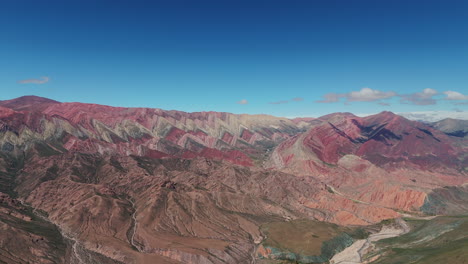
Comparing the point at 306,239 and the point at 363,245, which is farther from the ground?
the point at 306,239

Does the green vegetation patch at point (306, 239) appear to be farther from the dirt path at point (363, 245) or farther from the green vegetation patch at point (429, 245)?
the green vegetation patch at point (429, 245)

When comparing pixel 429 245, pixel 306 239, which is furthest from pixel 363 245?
pixel 306 239

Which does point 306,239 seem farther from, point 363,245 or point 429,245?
point 429,245

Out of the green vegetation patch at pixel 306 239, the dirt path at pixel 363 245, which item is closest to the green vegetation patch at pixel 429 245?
the dirt path at pixel 363 245

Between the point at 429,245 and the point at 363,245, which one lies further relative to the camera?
the point at 363,245

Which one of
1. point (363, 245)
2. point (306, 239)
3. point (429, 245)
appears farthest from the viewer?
point (363, 245)

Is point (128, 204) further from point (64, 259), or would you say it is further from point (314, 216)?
point (314, 216)

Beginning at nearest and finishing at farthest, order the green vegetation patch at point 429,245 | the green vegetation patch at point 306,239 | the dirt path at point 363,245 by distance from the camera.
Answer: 1. the green vegetation patch at point 429,245
2. the dirt path at point 363,245
3. the green vegetation patch at point 306,239

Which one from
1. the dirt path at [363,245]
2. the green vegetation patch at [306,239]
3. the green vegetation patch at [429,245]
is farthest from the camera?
the green vegetation patch at [306,239]

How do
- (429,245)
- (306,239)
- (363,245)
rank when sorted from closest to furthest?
(429,245) → (306,239) → (363,245)
